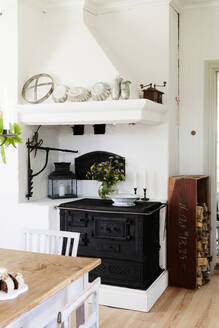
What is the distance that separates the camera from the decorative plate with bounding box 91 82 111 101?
3760 mm

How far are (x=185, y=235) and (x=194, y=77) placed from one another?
1.72m

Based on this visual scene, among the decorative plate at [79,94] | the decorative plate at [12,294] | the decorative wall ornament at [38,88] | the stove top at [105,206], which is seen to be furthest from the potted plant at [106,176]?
the decorative plate at [12,294]

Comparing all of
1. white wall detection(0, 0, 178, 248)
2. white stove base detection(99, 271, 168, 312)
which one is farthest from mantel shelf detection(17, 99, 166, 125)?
white stove base detection(99, 271, 168, 312)

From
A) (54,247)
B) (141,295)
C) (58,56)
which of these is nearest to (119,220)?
(141,295)

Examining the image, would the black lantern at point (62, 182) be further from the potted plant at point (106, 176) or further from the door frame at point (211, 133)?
the door frame at point (211, 133)

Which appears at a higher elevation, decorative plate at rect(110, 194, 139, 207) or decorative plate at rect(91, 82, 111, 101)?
decorative plate at rect(91, 82, 111, 101)

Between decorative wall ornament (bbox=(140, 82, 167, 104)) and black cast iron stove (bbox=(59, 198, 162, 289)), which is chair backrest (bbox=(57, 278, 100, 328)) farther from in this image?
decorative wall ornament (bbox=(140, 82, 167, 104))

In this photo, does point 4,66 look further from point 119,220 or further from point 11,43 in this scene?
point 119,220

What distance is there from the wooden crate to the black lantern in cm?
106

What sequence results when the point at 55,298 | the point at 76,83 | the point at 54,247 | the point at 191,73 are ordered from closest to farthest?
the point at 55,298, the point at 54,247, the point at 76,83, the point at 191,73

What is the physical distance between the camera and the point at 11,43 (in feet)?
13.2

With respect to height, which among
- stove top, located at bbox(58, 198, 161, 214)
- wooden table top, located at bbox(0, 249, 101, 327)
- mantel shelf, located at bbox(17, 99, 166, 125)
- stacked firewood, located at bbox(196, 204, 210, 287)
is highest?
mantel shelf, located at bbox(17, 99, 166, 125)

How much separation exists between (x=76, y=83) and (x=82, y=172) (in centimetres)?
108

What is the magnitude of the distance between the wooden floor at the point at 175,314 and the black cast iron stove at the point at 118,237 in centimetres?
24
